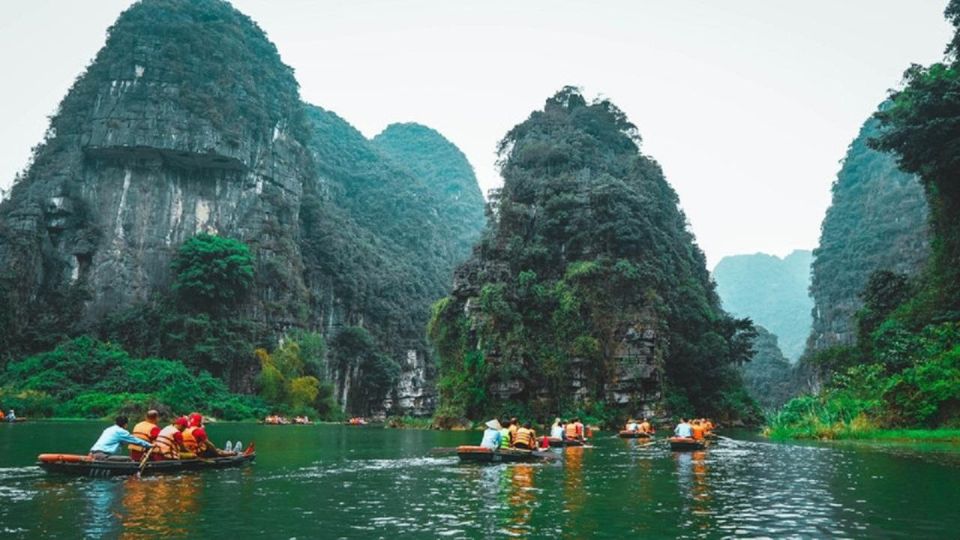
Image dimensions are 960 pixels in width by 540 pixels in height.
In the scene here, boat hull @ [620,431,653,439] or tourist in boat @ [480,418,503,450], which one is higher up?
tourist in boat @ [480,418,503,450]

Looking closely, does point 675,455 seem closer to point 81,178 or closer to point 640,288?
point 640,288

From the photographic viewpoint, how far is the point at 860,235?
90.4 m

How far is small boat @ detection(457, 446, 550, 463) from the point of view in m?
20.4

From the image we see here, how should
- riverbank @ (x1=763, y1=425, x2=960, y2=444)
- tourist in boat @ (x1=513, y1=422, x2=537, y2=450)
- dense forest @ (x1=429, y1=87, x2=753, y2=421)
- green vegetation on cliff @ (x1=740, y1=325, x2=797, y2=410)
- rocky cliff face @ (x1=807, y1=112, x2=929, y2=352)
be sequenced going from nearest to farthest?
tourist in boat @ (x1=513, y1=422, x2=537, y2=450)
riverbank @ (x1=763, y1=425, x2=960, y2=444)
dense forest @ (x1=429, y1=87, x2=753, y2=421)
rocky cliff face @ (x1=807, y1=112, x2=929, y2=352)
green vegetation on cliff @ (x1=740, y1=325, x2=797, y2=410)

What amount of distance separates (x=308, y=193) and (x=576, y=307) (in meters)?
51.1

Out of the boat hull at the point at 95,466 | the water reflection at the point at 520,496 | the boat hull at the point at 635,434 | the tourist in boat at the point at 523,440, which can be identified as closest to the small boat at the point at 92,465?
the boat hull at the point at 95,466

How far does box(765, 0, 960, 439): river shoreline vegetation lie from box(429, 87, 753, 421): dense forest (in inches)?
570

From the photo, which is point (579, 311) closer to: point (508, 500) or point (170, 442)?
point (170, 442)

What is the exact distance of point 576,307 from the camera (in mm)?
50000

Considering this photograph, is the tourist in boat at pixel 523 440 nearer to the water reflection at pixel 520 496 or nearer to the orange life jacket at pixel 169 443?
the water reflection at pixel 520 496

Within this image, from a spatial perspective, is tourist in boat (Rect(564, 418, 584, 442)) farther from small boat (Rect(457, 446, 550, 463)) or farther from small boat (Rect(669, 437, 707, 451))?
small boat (Rect(457, 446, 550, 463))

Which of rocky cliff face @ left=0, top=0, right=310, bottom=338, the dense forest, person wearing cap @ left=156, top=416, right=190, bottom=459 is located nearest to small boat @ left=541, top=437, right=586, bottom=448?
person wearing cap @ left=156, top=416, right=190, bottom=459

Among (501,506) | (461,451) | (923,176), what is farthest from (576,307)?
(501,506)

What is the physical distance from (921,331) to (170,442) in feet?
98.8
